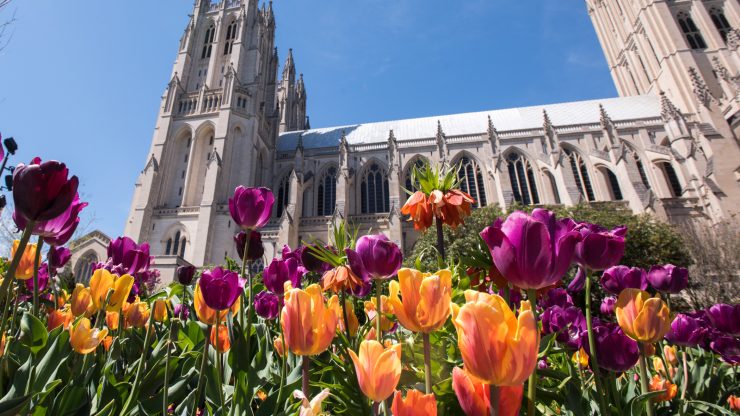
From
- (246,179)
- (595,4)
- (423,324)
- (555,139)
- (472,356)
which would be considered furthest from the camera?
(595,4)

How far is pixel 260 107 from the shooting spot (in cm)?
2905

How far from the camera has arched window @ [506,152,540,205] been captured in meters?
27.7

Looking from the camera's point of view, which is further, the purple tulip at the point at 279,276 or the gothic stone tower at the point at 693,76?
the gothic stone tower at the point at 693,76

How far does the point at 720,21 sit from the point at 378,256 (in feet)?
154

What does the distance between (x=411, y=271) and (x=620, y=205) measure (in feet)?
91.8

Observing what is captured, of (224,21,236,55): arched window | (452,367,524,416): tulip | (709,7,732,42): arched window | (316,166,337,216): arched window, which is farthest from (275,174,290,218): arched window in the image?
(709,7,732,42): arched window

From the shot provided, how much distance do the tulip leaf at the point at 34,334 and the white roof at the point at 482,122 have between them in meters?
32.0

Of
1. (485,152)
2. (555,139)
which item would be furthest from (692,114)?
(485,152)

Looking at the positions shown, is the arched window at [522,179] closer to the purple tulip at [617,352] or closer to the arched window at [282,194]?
the arched window at [282,194]

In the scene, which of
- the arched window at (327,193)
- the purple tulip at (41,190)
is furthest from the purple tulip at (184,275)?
the arched window at (327,193)

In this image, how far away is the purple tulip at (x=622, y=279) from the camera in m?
1.82

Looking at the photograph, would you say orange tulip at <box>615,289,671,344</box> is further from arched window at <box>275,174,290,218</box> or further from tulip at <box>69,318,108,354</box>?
arched window at <box>275,174,290,218</box>

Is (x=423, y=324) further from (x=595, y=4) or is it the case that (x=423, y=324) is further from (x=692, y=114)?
(x=595, y=4)

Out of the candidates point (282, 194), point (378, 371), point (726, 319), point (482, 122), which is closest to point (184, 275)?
point (378, 371)
